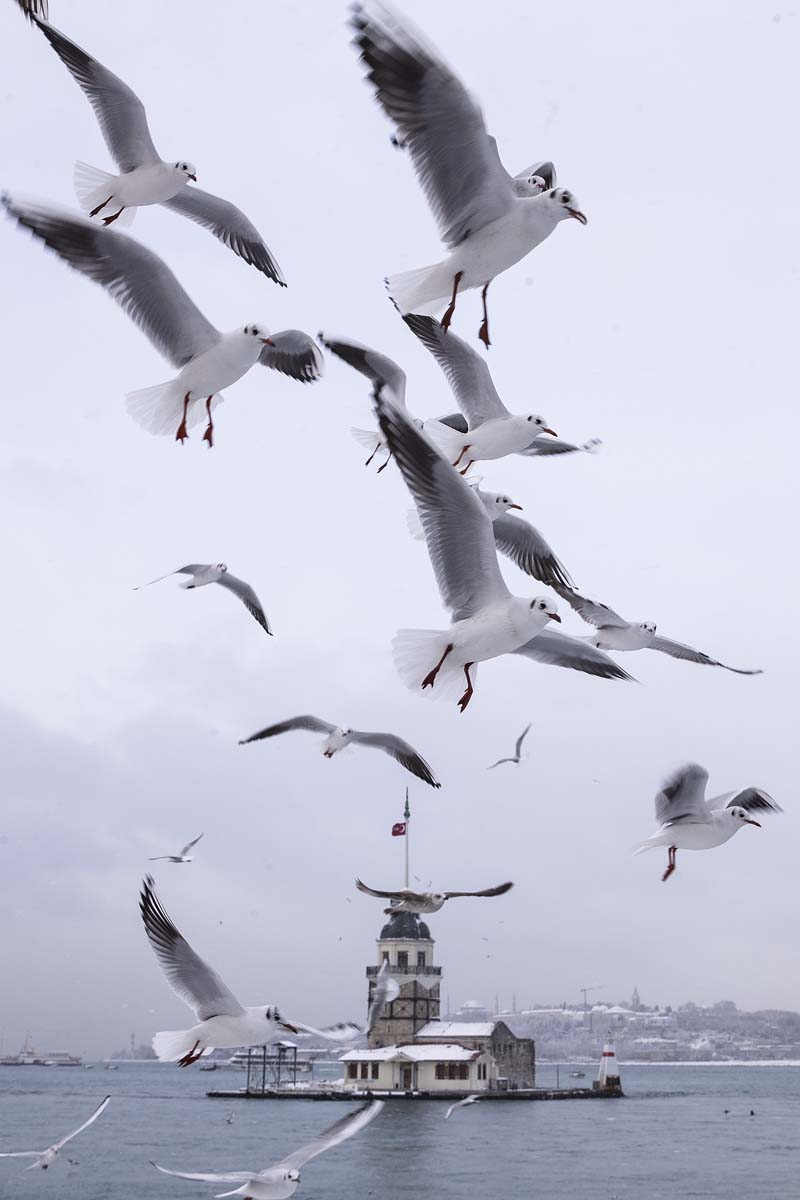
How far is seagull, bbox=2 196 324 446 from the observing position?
7.39 meters

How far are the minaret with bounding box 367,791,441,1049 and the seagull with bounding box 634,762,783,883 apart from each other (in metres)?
55.7

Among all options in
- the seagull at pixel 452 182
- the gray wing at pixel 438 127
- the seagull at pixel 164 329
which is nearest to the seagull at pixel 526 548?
the seagull at pixel 164 329

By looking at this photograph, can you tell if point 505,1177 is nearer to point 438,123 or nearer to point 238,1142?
point 238,1142

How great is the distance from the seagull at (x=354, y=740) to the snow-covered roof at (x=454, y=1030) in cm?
5275

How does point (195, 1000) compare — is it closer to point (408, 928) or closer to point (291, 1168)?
point (291, 1168)

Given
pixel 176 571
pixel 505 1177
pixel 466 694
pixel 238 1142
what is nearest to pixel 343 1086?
pixel 238 1142

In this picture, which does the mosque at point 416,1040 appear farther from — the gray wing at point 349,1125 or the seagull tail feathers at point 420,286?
the seagull tail feathers at point 420,286

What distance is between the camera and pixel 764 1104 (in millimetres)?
96000

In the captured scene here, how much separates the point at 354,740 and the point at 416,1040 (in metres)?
54.4

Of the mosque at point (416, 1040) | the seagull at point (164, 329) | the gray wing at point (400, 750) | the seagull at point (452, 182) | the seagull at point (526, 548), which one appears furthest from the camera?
the mosque at point (416, 1040)

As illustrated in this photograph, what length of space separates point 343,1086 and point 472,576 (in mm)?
64937

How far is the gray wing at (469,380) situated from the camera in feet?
28.4

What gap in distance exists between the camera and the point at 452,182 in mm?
6336

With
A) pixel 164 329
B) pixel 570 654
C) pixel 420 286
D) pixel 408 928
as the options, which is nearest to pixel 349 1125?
pixel 570 654
